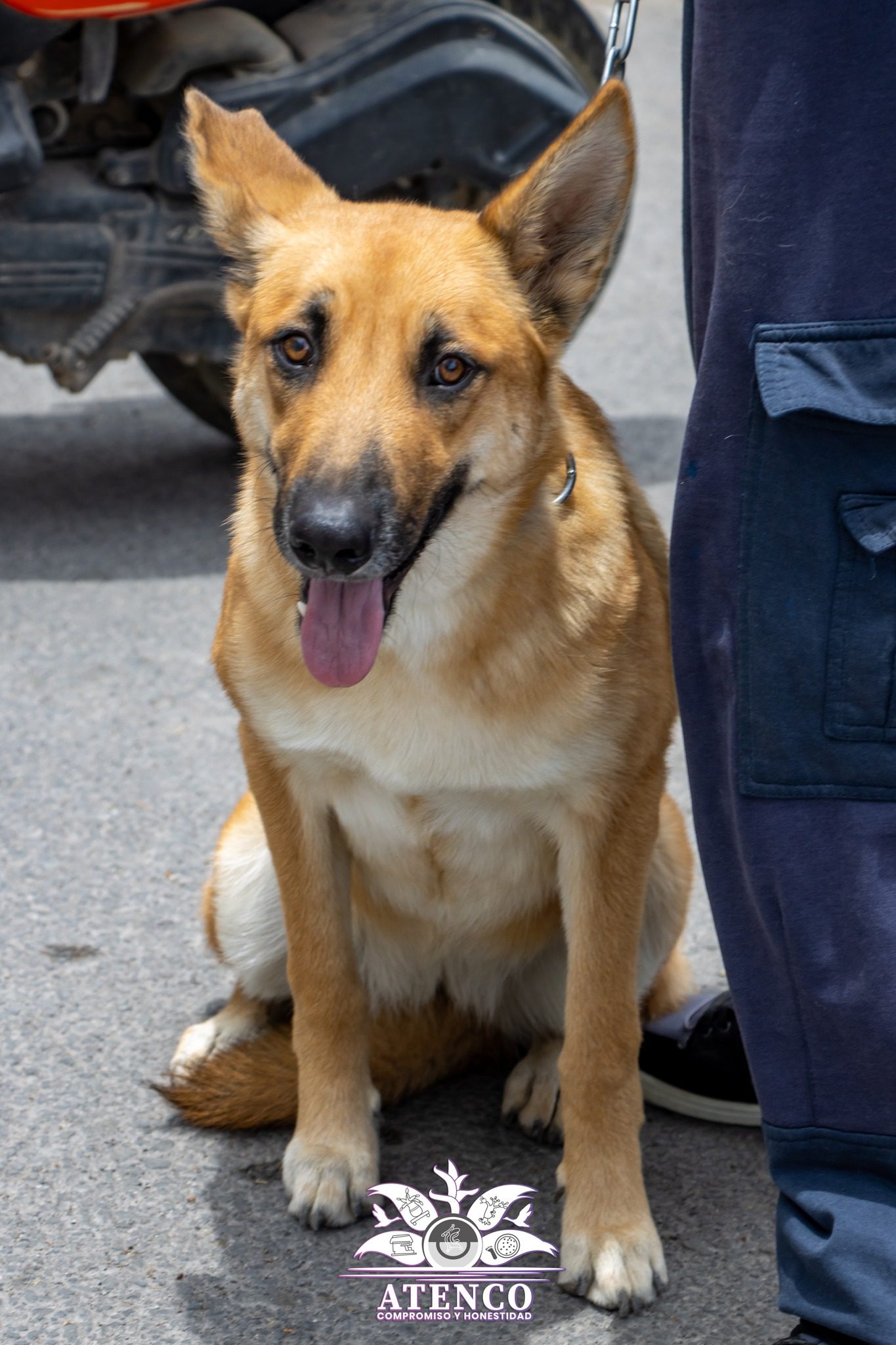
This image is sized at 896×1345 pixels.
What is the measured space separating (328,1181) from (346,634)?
2.68ft

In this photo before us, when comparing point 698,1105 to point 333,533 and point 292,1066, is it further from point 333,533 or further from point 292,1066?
point 333,533

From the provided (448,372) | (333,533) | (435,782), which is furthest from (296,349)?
(435,782)

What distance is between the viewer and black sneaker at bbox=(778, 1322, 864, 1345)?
178 cm

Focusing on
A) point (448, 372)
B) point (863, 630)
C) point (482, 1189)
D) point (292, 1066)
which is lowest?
point (482, 1189)

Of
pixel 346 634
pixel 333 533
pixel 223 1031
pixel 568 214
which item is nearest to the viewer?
pixel 333 533

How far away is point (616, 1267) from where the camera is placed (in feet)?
6.84

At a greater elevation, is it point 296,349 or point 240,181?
point 240,181

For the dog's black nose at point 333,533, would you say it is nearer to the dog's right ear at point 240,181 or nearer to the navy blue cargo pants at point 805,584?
the navy blue cargo pants at point 805,584

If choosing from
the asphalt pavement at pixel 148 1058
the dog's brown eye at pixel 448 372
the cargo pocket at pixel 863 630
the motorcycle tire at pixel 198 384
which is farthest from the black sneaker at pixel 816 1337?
the motorcycle tire at pixel 198 384

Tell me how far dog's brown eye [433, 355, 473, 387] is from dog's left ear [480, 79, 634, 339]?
201 millimetres

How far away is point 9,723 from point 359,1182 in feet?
6.04

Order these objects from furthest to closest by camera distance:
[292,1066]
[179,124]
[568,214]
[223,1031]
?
[179,124] → [223,1031] → [292,1066] → [568,214]

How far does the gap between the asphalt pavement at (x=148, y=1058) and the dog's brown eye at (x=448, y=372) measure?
1.19 meters

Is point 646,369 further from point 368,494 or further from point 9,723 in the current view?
point 368,494
